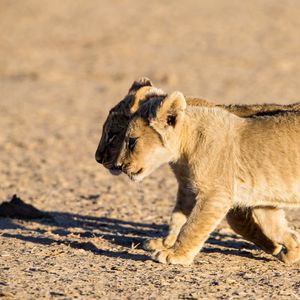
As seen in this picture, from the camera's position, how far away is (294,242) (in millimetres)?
8109

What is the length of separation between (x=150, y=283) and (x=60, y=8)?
28513 millimetres

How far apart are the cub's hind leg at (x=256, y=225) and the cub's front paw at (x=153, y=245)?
769 millimetres

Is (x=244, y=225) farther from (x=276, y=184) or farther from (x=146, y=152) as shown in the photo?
(x=146, y=152)

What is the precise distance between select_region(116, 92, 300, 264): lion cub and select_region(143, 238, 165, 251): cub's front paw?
0.45 m

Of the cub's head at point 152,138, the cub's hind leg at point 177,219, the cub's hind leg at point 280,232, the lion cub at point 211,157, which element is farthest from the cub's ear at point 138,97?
the cub's hind leg at point 280,232

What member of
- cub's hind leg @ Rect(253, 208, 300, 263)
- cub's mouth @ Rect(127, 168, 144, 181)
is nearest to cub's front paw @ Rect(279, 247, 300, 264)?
cub's hind leg @ Rect(253, 208, 300, 263)

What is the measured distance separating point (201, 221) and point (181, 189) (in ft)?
2.82

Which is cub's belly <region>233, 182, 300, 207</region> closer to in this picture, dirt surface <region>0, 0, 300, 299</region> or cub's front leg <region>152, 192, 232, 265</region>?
cub's front leg <region>152, 192, 232, 265</region>

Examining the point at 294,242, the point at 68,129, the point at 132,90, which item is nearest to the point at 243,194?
the point at 294,242

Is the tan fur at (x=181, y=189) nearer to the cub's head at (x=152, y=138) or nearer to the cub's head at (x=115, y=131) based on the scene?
the cub's head at (x=115, y=131)

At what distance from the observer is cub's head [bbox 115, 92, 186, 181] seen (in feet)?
25.1

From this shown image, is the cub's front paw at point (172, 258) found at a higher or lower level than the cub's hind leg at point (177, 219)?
lower

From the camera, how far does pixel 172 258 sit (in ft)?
24.9

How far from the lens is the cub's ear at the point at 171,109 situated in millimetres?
7559
